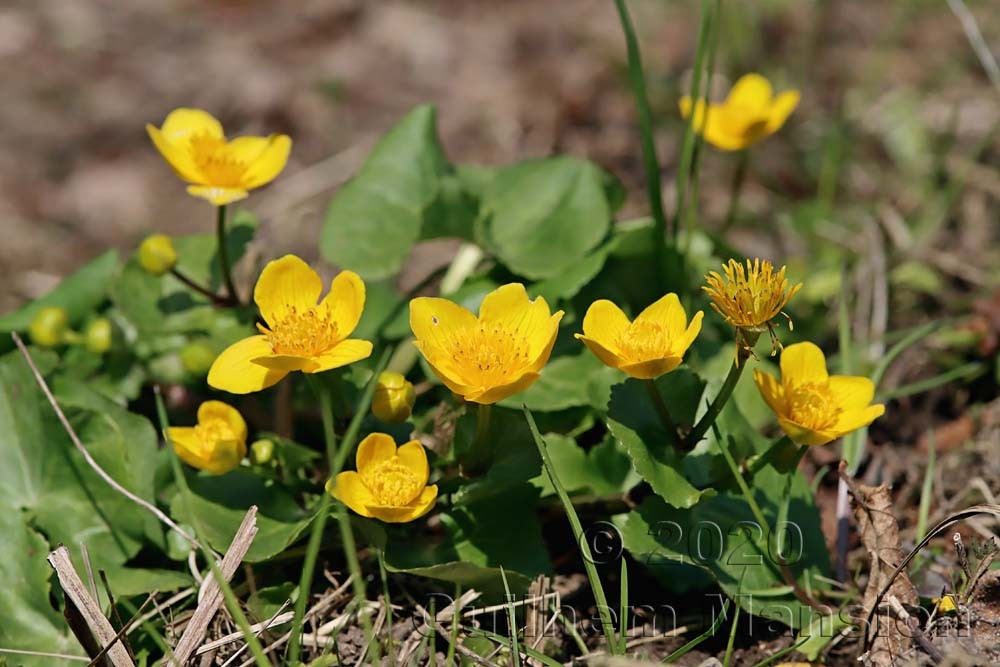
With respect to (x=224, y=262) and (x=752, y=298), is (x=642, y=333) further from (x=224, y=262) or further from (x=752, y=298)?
(x=224, y=262)

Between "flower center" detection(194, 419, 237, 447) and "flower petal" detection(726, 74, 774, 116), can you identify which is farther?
"flower petal" detection(726, 74, 774, 116)

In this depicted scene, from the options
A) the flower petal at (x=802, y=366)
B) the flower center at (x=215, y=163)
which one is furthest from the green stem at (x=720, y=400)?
the flower center at (x=215, y=163)

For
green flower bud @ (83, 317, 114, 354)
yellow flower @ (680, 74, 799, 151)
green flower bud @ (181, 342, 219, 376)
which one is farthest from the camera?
yellow flower @ (680, 74, 799, 151)

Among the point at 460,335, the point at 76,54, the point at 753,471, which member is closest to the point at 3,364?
the point at 460,335

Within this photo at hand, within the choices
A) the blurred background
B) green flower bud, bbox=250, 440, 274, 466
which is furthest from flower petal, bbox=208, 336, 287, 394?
the blurred background

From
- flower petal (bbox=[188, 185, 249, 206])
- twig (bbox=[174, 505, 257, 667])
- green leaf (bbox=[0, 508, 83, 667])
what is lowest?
green leaf (bbox=[0, 508, 83, 667])

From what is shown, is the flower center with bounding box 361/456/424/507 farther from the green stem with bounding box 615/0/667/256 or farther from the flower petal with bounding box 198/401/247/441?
the green stem with bounding box 615/0/667/256
